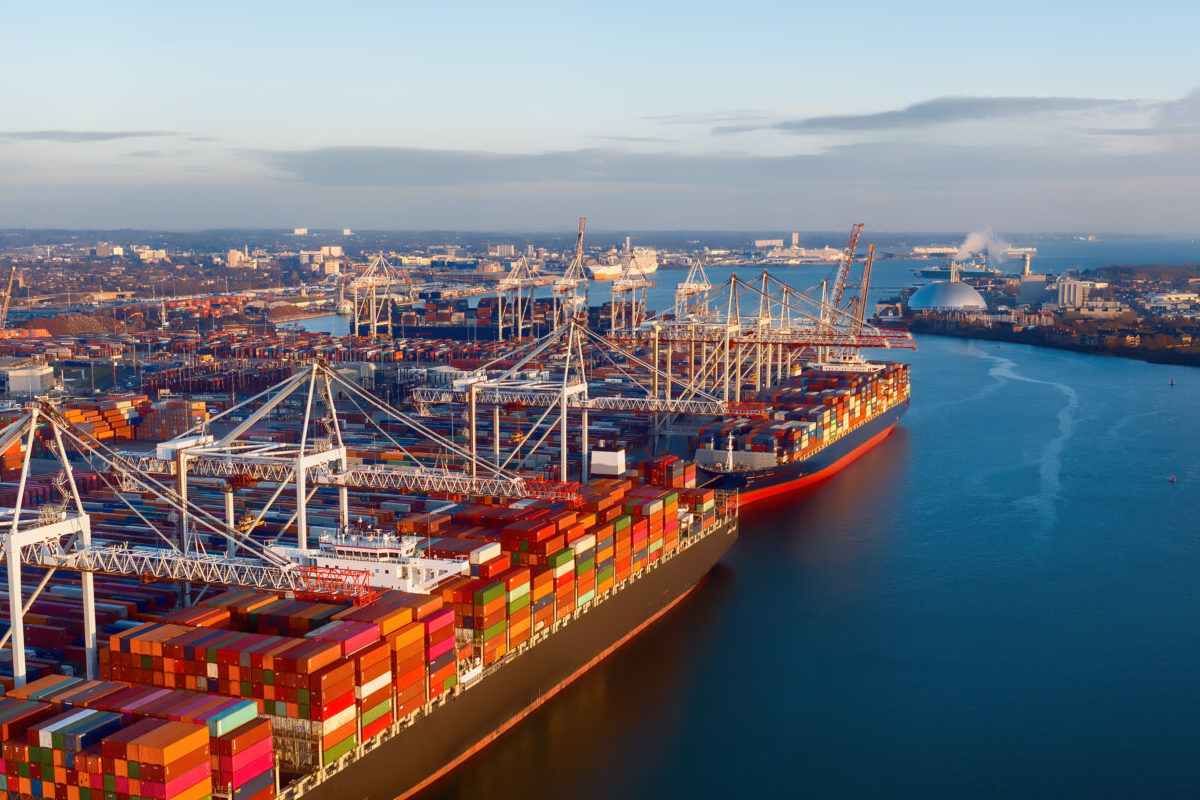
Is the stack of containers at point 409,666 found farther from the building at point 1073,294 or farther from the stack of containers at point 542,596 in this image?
the building at point 1073,294

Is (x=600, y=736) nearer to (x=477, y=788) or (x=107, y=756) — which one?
(x=477, y=788)

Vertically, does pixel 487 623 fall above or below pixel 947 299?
below

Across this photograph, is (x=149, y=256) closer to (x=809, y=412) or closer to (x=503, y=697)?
(x=809, y=412)

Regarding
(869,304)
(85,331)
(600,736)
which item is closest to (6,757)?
(600,736)

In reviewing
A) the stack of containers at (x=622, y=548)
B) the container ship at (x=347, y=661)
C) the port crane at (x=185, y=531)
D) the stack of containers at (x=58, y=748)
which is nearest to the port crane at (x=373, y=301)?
the port crane at (x=185, y=531)

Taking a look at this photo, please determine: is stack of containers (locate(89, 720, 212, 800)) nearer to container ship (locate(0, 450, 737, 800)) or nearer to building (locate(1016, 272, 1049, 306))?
container ship (locate(0, 450, 737, 800))

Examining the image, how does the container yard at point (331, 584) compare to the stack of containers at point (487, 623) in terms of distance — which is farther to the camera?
the stack of containers at point (487, 623)

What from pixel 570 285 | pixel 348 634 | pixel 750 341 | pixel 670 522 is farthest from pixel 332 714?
pixel 570 285
